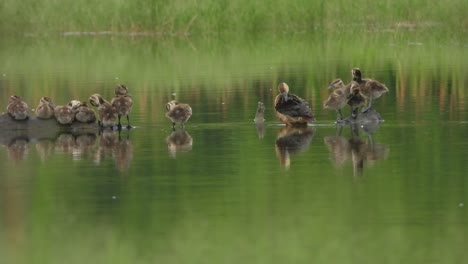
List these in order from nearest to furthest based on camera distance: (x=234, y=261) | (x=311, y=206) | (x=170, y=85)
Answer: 1. (x=234, y=261)
2. (x=311, y=206)
3. (x=170, y=85)

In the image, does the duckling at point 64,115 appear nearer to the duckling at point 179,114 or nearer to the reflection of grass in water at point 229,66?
the duckling at point 179,114

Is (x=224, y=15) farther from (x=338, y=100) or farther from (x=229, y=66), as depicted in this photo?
(x=338, y=100)

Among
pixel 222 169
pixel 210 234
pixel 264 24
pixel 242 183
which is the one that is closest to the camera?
pixel 210 234

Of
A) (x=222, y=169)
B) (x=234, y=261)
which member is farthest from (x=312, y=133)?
(x=234, y=261)

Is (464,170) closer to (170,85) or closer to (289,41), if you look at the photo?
(170,85)

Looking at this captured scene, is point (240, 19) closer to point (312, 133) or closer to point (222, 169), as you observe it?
point (312, 133)

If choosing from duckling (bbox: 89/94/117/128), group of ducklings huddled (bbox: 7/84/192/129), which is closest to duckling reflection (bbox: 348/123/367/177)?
group of ducklings huddled (bbox: 7/84/192/129)

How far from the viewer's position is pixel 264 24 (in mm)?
43969

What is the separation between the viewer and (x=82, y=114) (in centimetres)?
1898

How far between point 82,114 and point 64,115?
0.23 meters

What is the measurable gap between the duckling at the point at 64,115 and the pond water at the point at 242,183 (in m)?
0.23

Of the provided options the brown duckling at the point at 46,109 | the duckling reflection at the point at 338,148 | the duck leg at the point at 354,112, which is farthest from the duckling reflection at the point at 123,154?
the duck leg at the point at 354,112

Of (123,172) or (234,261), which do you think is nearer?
(234,261)

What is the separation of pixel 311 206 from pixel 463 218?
4.33 feet
